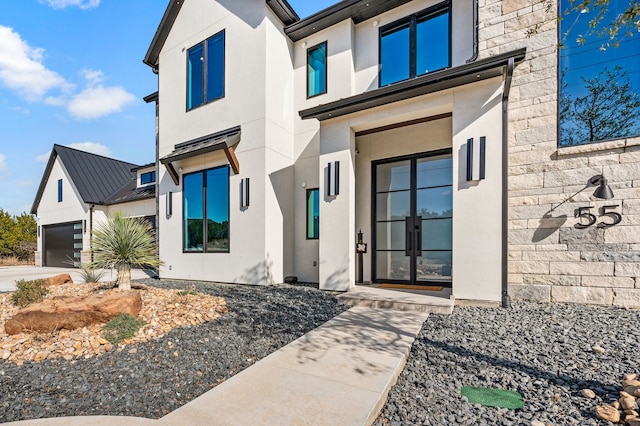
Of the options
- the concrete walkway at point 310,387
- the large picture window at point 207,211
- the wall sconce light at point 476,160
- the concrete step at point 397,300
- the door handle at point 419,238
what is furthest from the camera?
the large picture window at point 207,211

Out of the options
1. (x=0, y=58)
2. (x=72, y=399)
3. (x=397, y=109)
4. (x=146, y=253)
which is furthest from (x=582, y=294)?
(x=0, y=58)

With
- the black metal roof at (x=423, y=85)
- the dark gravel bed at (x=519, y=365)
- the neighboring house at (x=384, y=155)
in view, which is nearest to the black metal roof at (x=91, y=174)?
the neighboring house at (x=384, y=155)

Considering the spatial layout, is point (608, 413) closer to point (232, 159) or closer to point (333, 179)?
point (333, 179)

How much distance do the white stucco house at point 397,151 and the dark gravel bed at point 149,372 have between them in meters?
2.92

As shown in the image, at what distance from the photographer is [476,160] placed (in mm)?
5188

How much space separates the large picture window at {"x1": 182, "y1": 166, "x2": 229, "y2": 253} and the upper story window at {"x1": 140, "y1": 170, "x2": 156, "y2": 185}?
6.35 meters

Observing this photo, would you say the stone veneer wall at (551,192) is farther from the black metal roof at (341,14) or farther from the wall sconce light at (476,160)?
the black metal roof at (341,14)

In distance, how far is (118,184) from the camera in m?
17.0

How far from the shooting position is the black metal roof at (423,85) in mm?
4930

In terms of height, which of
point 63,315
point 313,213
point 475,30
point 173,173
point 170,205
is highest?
point 475,30

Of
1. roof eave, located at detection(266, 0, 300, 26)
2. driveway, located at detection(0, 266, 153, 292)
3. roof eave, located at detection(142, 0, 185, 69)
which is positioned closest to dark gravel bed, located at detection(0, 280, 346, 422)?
driveway, located at detection(0, 266, 153, 292)

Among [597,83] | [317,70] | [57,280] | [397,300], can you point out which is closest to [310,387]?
[397,300]

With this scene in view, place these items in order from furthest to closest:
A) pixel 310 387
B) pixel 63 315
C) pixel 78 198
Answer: pixel 78 198 → pixel 63 315 → pixel 310 387

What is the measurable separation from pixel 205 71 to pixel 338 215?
6.57 meters
